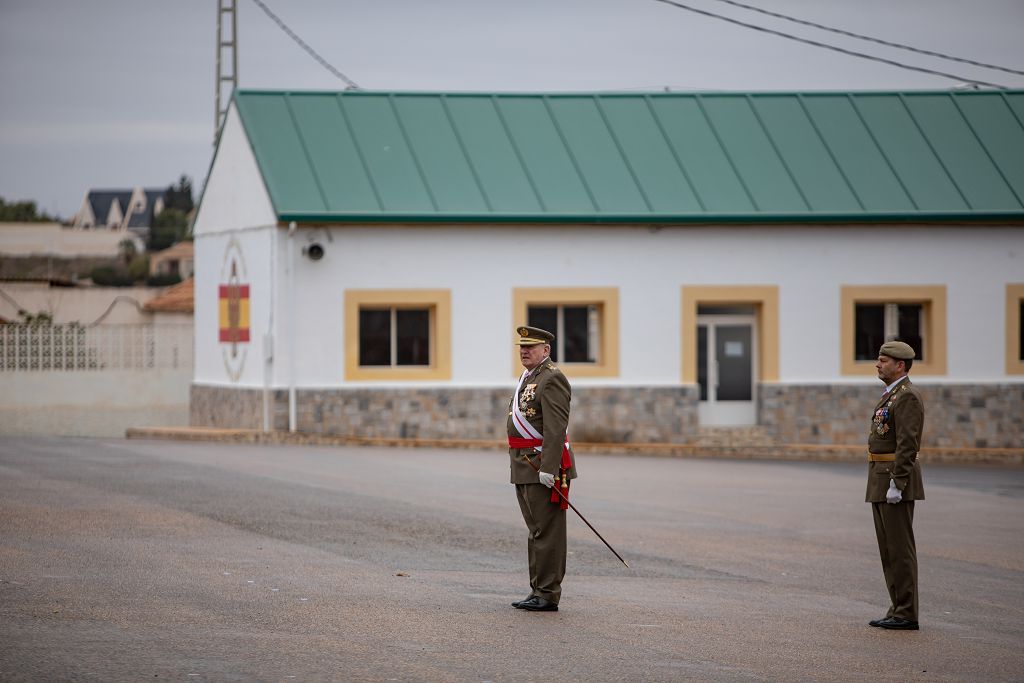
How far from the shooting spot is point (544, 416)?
965cm

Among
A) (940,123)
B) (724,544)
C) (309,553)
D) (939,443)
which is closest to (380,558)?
(309,553)

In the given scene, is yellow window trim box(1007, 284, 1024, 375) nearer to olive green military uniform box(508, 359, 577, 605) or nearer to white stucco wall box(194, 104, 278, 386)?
→ white stucco wall box(194, 104, 278, 386)

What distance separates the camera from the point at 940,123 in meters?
27.2

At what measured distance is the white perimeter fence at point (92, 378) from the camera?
2808cm

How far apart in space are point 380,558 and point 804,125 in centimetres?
1760

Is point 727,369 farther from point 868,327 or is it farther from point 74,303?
point 74,303

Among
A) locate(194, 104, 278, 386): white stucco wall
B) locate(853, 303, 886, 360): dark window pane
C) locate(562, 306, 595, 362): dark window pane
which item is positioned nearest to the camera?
locate(194, 104, 278, 386): white stucco wall

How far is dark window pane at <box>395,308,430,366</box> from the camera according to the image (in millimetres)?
24438

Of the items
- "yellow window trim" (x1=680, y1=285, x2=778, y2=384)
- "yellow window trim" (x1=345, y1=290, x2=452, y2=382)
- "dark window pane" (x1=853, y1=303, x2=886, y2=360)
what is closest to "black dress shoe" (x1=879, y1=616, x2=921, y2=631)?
"yellow window trim" (x1=345, y1=290, x2=452, y2=382)

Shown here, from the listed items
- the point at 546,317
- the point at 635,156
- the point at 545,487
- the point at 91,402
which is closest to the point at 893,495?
the point at 545,487

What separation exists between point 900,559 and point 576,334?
15.5 metres

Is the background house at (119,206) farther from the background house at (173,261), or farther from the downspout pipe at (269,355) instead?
the downspout pipe at (269,355)

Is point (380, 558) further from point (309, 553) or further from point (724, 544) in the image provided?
point (724, 544)

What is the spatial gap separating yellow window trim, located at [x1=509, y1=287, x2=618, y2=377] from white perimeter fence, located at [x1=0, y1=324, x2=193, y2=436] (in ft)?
27.2
